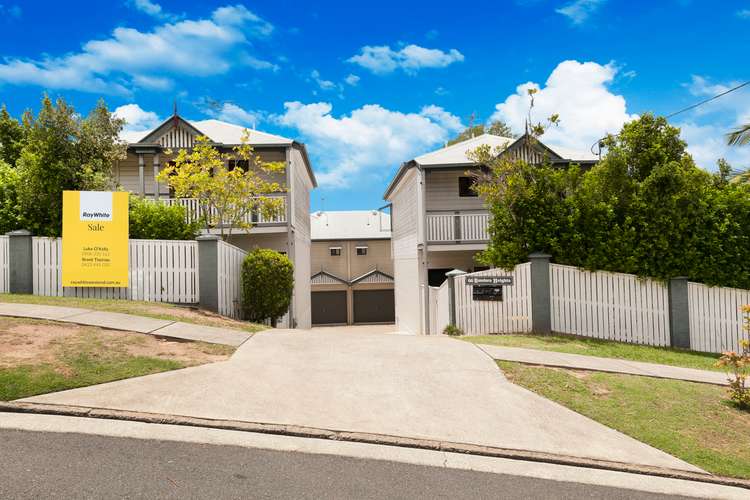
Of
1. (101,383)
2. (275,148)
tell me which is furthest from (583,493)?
(275,148)

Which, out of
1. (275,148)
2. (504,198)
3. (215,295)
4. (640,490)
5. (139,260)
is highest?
(275,148)

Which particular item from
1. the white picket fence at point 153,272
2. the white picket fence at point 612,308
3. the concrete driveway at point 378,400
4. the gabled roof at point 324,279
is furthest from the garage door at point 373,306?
→ the concrete driveway at point 378,400

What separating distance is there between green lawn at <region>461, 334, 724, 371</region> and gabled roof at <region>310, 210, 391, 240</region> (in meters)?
26.2

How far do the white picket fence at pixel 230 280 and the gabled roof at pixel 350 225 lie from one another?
75.6ft

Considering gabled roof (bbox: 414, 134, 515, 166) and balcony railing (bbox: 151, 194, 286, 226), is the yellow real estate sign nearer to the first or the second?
balcony railing (bbox: 151, 194, 286, 226)

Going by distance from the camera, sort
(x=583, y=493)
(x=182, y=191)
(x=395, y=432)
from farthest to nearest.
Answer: (x=182, y=191) → (x=395, y=432) → (x=583, y=493)

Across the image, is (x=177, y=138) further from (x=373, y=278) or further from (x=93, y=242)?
(x=373, y=278)

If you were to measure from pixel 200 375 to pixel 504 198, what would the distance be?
29.2 ft

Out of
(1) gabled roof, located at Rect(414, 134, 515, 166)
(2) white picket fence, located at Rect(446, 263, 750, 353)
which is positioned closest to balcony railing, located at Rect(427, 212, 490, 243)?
(1) gabled roof, located at Rect(414, 134, 515, 166)

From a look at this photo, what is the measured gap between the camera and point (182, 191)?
15266 mm

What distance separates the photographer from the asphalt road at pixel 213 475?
403 centimetres

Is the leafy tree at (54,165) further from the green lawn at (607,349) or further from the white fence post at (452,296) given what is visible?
the green lawn at (607,349)

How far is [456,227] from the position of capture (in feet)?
64.6

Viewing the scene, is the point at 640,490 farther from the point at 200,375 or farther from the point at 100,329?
the point at 100,329
